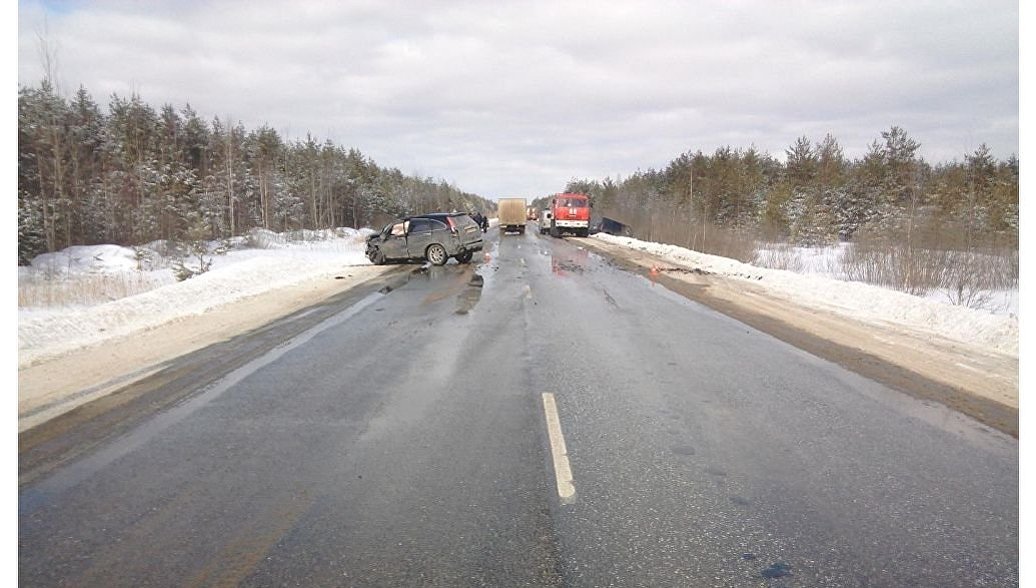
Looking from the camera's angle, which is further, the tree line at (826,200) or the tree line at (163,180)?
the tree line at (163,180)

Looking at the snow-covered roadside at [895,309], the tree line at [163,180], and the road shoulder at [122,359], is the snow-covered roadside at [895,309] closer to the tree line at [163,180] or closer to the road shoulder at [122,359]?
the road shoulder at [122,359]

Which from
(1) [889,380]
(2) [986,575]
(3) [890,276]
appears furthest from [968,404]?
(3) [890,276]

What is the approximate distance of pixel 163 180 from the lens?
41281mm

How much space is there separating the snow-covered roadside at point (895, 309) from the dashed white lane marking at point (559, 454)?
24.1 feet

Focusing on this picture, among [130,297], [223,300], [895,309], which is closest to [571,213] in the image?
[895,309]

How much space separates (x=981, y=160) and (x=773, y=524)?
55.9 m

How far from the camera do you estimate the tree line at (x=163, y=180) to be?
93.1 ft

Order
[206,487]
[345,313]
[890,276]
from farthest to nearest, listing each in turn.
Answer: [890,276]
[345,313]
[206,487]

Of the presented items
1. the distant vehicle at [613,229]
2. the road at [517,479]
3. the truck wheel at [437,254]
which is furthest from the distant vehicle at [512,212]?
the road at [517,479]

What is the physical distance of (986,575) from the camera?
2.94 meters

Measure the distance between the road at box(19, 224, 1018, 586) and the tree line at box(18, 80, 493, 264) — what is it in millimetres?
18317

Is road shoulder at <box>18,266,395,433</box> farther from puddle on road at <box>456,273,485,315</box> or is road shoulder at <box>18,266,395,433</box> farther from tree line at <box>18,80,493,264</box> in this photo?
tree line at <box>18,80,493,264</box>

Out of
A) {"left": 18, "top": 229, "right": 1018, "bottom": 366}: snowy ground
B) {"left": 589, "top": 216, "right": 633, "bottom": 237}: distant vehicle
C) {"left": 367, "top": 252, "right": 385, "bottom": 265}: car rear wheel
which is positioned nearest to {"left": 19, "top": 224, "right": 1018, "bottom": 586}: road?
{"left": 18, "top": 229, "right": 1018, "bottom": 366}: snowy ground

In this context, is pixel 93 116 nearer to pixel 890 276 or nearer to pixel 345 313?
pixel 345 313
